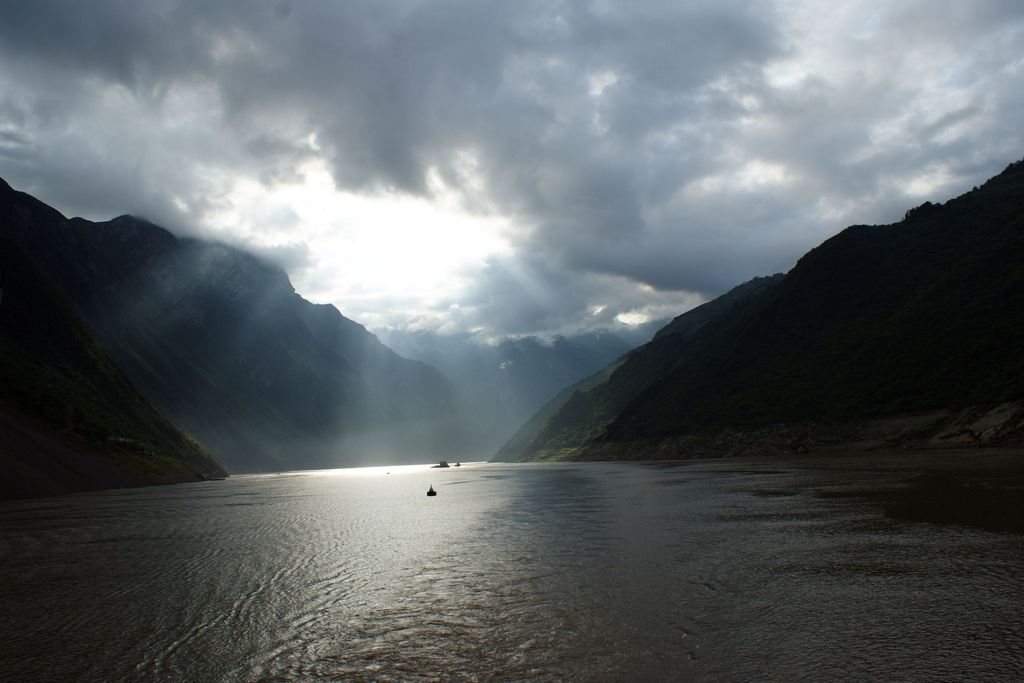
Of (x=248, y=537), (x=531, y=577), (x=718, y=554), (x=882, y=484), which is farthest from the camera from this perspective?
(x=882, y=484)

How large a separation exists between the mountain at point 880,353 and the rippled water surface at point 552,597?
69706mm

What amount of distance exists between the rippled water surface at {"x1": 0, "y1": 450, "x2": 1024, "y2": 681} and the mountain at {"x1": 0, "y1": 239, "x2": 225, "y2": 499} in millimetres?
47535

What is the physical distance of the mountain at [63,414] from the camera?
7844 centimetres

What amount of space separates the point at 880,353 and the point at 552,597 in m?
136

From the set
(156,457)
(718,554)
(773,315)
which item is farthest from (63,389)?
Answer: (773,315)

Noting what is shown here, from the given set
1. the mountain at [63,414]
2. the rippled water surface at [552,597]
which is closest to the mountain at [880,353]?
the rippled water surface at [552,597]

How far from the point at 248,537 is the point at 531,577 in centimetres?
2355

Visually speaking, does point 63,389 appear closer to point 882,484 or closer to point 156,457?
point 156,457

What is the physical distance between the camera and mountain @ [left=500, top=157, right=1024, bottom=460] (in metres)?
97.4

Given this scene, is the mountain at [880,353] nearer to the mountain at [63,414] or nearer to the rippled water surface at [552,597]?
the rippled water surface at [552,597]

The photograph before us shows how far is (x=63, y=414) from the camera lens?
102 metres

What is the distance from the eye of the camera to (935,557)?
861 inches

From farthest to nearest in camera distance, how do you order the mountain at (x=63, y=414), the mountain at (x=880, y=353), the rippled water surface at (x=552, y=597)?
the mountain at (x=880, y=353) → the mountain at (x=63, y=414) → the rippled water surface at (x=552, y=597)

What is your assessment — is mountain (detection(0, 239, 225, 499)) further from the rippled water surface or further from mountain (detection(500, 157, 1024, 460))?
mountain (detection(500, 157, 1024, 460))
